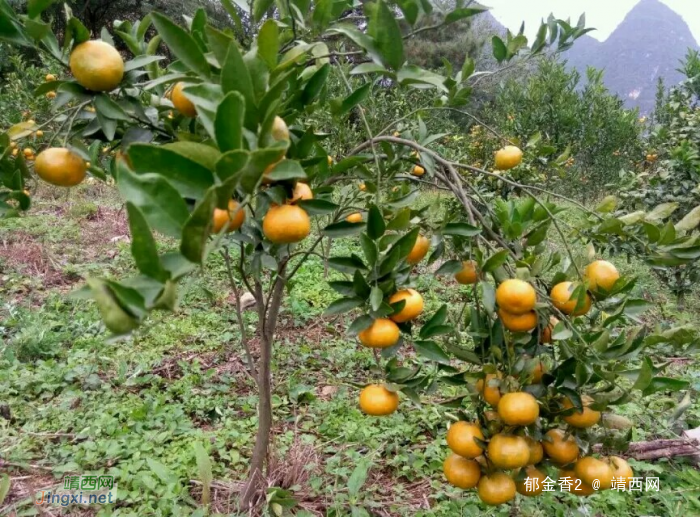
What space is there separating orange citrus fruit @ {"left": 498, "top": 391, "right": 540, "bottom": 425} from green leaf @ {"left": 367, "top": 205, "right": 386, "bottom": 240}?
1.15 feet

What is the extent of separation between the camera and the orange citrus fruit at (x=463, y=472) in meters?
1.00

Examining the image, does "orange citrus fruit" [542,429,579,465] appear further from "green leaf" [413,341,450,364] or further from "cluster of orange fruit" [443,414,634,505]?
"green leaf" [413,341,450,364]

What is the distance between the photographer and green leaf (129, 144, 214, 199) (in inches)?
19.0

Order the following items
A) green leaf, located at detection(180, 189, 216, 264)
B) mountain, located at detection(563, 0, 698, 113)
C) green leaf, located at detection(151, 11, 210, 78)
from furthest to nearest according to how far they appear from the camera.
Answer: mountain, located at detection(563, 0, 698, 113), green leaf, located at detection(151, 11, 210, 78), green leaf, located at detection(180, 189, 216, 264)

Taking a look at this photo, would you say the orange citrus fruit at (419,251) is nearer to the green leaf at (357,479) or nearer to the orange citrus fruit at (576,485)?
the orange citrus fruit at (576,485)

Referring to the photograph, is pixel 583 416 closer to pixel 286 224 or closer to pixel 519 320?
pixel 519 320

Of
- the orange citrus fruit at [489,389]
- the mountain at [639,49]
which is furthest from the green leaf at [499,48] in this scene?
the mountain at [639,49]

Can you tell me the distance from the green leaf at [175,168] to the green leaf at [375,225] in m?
0.38

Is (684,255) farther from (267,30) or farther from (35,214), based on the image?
(35,214)

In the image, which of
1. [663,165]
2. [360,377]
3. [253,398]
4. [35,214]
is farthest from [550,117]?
[35,214]

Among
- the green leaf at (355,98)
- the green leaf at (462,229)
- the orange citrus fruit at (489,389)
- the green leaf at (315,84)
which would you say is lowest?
the orange citrus fruit at (489,389)

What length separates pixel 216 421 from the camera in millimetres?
2047

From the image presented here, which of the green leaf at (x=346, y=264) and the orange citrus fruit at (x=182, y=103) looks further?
the green leaf at (x=346, y=264)

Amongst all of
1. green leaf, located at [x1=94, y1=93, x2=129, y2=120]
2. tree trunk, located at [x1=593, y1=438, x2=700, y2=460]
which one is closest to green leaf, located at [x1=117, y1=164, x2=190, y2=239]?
green leaf, located at [x1=94, y1=93, x2=129, y2=120]
